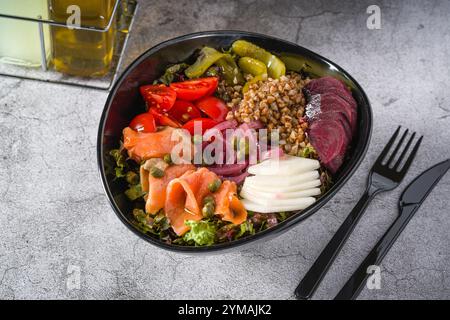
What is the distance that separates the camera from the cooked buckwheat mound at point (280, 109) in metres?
2.08

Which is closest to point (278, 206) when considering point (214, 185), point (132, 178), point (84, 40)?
point (214, 185)

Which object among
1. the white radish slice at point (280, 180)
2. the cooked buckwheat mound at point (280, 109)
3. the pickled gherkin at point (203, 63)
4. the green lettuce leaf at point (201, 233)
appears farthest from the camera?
the pickled gherkin at point (203, 63)

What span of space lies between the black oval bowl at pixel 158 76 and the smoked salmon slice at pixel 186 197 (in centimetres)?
9

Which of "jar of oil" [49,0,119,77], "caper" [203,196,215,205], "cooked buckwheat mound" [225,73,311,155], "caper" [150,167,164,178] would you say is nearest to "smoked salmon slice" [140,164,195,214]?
"caper" [150,167,164,178]

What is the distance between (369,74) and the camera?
2594 mm

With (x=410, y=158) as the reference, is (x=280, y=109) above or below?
above

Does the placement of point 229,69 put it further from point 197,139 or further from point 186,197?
point 186,197

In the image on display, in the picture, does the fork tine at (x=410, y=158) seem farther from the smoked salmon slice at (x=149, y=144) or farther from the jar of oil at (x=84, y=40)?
the jar of oil at (x=84, y=40)

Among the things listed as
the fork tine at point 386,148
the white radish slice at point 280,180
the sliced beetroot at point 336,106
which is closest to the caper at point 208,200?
the white radish slice at point 280,180

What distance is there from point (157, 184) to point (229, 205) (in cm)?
21

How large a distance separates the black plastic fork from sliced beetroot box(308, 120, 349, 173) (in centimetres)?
17

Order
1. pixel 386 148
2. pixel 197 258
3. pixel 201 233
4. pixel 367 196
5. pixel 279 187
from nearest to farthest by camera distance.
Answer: pixel 201 233 → pixel 279 187 → pixel 197 258 → pixel 367 196 → pixel 386 148

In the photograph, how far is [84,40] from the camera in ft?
7.83
